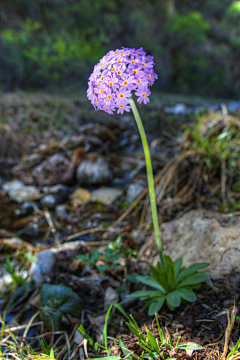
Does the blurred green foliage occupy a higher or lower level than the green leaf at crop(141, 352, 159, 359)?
higher

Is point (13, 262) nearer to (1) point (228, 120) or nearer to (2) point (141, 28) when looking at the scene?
(1) point (228, 120)

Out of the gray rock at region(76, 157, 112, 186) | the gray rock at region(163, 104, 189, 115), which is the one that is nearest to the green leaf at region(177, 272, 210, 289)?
the gray rock at region(76, 157, 112, 186)

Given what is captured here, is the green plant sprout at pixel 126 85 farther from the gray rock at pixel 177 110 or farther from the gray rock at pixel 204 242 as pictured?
the gray rock at pixel 177 110

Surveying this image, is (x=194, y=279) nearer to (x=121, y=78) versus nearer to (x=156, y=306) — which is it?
(x=156, y=306)

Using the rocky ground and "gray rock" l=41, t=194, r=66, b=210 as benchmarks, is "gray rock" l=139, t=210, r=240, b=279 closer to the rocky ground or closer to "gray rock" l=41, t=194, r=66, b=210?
the rocky ground

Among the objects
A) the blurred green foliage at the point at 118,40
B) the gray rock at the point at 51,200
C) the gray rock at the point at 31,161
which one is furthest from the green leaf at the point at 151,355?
the blurred green foliage at the point at 118,40

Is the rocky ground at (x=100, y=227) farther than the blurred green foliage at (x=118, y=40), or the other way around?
the blurred green foliage at (x=118, y=40)
